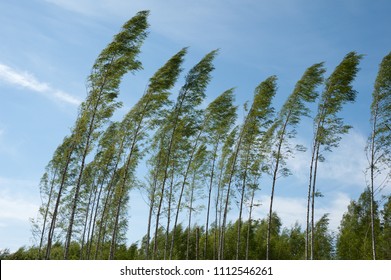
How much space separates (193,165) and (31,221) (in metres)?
14.5

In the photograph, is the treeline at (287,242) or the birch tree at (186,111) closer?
the birch tree at (186,111)

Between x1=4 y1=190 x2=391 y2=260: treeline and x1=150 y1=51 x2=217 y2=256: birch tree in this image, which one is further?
x1=4 y1=190 x2=391 y2=260: treeline

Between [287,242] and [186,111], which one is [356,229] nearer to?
[287,242]

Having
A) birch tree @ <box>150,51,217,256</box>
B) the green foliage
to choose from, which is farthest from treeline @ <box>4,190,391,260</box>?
birch tree @ <box>150,51,217,256</box>

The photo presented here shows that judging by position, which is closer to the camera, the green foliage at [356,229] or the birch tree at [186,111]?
the birch tree at [186,111]

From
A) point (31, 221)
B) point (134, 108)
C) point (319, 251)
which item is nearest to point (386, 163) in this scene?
point (134, 108)

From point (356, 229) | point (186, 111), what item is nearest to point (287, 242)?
point (356, 229)

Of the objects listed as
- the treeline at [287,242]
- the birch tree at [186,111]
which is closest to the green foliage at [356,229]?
the treeline at [287,242]

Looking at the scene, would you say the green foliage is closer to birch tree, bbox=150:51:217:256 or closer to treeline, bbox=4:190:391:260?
treeline, bbox=4:190:391:260

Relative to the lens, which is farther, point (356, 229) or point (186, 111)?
point (356, 229)

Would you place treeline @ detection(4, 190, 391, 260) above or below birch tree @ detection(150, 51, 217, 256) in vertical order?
below

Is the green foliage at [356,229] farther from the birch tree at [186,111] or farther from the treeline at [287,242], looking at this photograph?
the birch tree at [186,111]

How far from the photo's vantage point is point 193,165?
28.9 meters

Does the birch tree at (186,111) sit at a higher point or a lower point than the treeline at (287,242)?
higher
